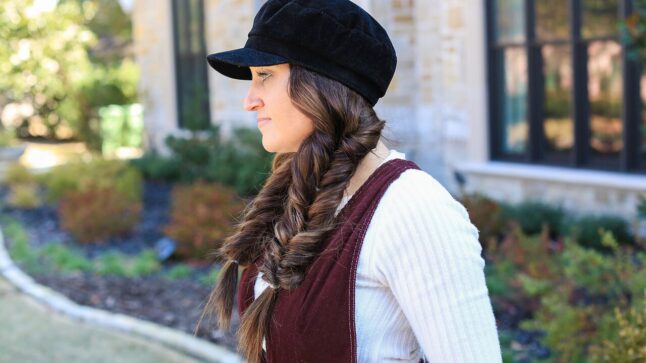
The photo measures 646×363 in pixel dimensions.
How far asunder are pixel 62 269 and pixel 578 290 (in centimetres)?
451

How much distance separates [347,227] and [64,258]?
6769mm

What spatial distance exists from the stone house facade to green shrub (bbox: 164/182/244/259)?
Answer: 5.23ft

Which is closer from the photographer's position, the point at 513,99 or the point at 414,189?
the point at 414,189

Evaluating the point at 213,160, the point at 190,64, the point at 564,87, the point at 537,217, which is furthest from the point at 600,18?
the point at 190,64

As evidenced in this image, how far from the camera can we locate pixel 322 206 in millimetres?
1860

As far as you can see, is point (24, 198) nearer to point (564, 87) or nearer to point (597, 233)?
point (564, 87)

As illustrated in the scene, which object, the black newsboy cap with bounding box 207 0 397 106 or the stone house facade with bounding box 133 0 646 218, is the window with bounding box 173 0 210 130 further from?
the black newsboy cap with bounding box 207 0 397 106

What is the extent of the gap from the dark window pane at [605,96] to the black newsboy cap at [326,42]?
6.10m

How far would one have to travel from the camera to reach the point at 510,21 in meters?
8.52

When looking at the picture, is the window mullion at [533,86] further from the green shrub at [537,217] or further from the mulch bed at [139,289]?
the mulch bed at [139,289]

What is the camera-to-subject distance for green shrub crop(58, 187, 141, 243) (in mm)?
8977

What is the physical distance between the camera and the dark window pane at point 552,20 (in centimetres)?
791

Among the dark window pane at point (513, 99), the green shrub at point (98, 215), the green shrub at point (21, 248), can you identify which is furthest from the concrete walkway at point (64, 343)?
the dark window pane at point (513, 99)

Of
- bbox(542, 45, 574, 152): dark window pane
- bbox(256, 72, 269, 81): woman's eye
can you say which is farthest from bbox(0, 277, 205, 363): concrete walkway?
bbox(542, 45, 574, 152): dark window pane
